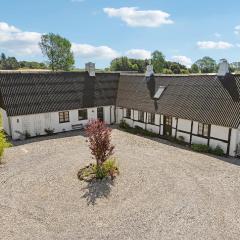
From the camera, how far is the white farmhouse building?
60.6ft

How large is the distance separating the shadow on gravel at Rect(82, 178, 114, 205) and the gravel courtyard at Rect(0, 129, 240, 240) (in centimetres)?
5

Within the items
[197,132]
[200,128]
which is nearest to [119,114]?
[197,132]

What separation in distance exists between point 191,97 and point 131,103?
5981 millimetres

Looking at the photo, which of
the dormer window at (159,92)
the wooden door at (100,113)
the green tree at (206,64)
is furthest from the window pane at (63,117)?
the green tree at (206,64)

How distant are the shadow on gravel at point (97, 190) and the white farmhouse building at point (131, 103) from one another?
839cm

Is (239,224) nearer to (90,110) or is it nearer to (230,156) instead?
(230,156)

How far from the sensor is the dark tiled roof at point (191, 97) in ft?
59.3

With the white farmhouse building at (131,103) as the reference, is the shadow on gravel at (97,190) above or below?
below

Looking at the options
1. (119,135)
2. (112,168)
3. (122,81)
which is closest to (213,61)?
(122,81)

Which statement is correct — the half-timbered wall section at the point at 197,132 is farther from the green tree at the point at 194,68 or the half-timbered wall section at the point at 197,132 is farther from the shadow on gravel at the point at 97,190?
the green tree at the point at 194,68

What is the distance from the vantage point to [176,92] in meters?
22.3

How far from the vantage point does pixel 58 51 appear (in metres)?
70.1

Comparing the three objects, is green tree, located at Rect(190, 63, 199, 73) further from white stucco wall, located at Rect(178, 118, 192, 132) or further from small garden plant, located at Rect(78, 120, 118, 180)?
small garden plant, located at Rect(78, 120, 118, 180)

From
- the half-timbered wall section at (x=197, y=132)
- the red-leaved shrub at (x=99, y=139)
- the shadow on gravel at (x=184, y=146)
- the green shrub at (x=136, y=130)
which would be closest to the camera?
the red-leaved shrub at (x=99, y=139)
